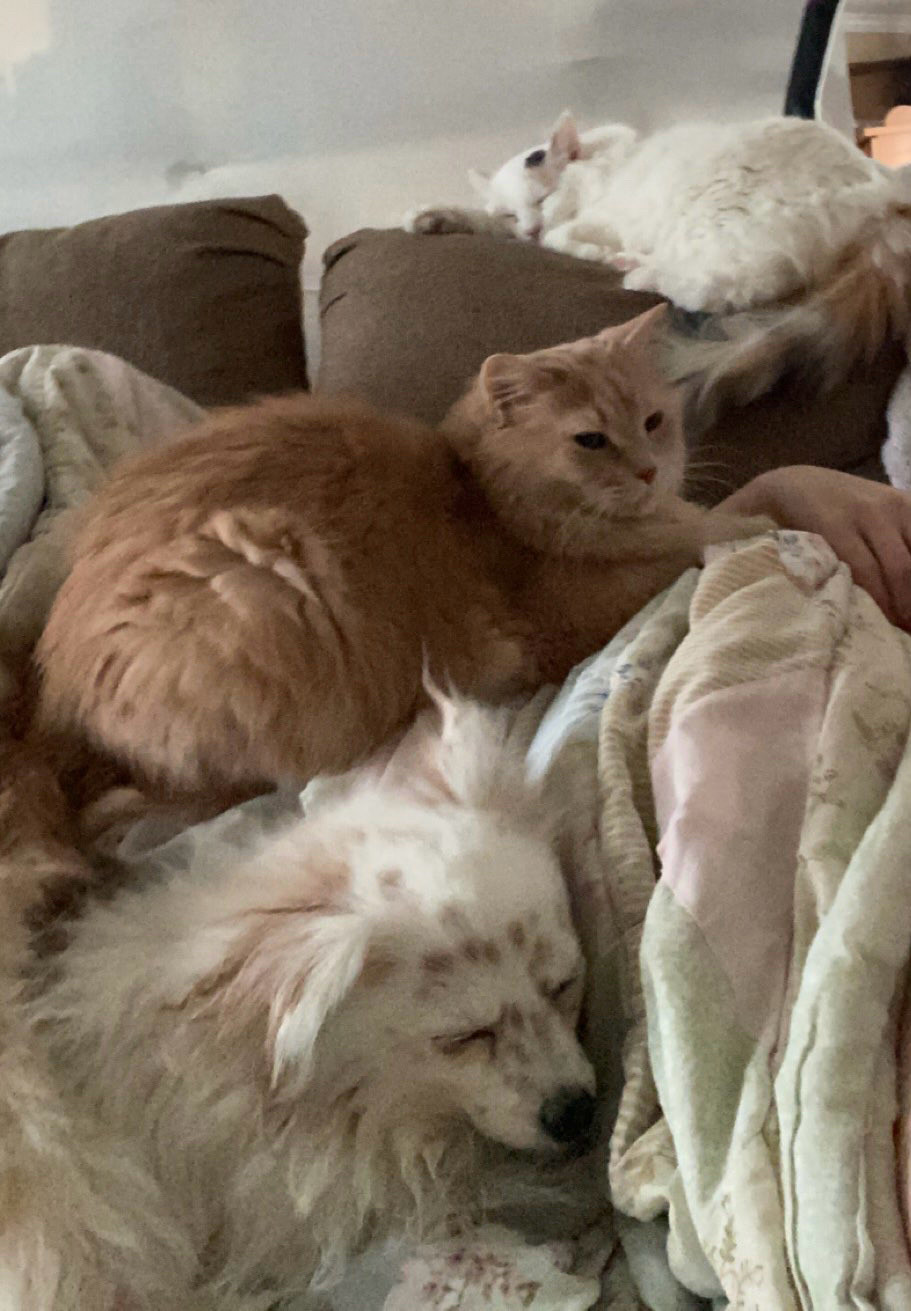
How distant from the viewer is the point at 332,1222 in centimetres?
73

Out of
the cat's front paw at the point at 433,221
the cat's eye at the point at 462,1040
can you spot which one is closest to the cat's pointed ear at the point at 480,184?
the cat's front paw at the point at 433,221

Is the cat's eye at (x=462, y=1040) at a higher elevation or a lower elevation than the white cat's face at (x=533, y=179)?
lower

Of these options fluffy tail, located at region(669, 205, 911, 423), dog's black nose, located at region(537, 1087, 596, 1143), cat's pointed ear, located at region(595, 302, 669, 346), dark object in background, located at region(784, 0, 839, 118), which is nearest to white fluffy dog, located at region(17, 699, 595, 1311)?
dog's black nose, located at region(537, 1087, 596, 1143)

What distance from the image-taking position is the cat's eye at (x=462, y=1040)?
754 mm

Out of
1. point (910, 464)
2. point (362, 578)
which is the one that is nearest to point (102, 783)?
point (362, 578)

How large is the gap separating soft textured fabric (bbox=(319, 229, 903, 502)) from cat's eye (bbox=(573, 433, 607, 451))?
0.26 metres

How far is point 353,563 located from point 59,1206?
0.60 metres

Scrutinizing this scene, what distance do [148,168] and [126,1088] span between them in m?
2.41

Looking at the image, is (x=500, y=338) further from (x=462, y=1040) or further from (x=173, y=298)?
(x=462, y=1040)

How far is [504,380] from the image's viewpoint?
123 centimetres

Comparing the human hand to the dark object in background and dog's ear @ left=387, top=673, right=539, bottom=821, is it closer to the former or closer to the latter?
dog's ear @ left=387, top=673, right=539, bottom=821

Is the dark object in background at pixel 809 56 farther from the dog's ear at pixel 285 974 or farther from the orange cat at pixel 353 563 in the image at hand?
the dog's ear at pixel 285 974

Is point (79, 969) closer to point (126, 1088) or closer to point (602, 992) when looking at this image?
point (126, 1088)

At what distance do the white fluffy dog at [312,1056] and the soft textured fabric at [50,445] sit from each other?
425 millimetres
